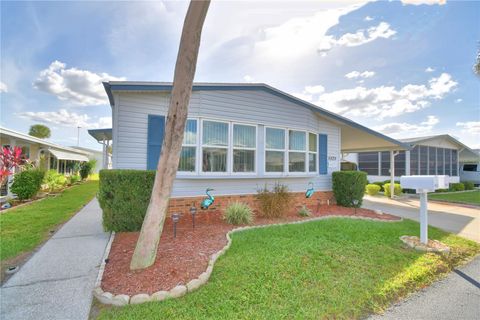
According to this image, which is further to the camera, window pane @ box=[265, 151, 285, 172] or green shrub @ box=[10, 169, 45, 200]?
green shrub @ box=[10, 169, 45, 200]

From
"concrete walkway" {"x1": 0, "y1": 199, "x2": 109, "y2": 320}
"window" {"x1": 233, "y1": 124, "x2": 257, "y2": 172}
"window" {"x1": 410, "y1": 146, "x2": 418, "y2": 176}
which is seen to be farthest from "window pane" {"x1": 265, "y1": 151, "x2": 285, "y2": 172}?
"window" {"x1": 410, "y1": 146, "x2": 418, "y2": 176}

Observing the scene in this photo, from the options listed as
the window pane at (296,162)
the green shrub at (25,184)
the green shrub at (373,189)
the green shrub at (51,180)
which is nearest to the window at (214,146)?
the window pane at (296,162)

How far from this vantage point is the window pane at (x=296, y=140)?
840 centimetres

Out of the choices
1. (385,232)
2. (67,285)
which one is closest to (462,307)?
(385,232)

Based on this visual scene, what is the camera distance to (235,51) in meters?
7.61

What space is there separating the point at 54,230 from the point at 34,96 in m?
14.8

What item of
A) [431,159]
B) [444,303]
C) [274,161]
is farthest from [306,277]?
[431,159]

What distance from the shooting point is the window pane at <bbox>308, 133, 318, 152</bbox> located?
8981 mm

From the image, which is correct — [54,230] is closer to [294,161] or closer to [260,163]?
[260,163]

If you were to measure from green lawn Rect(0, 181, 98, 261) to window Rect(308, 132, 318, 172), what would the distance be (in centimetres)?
874

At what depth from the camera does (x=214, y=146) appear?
22.7ft

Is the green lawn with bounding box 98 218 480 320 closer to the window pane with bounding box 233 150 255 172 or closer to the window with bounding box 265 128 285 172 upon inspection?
the window pane with bounding box 233 150 255 172

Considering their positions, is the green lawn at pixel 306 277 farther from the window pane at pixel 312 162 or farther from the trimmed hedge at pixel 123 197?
the window pane at pixel 312 162

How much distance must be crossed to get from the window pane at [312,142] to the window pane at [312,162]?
248 mm
